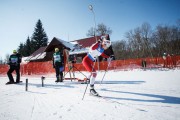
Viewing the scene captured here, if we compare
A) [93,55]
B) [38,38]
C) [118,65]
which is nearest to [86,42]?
[118,65]

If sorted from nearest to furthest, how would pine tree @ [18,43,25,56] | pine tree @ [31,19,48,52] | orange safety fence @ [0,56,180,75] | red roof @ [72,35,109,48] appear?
orange safety fence @ [0,56,180,75] → red roof @ [72,35,109,48] → pine tree @ [31,19,48,52] → pine tree @ [18,43,25,56]

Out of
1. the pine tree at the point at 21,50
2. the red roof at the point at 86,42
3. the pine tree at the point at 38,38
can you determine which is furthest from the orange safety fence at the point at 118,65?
the pine tree at the point at 21,50

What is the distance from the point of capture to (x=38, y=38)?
199 ft

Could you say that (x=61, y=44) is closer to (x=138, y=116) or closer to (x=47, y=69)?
(x=47, y=69)

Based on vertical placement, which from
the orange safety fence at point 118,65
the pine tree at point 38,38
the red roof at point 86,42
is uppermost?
the pine tree at point 38,38

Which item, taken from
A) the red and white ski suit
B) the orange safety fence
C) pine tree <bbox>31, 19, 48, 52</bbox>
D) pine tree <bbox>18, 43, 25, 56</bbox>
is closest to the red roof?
the orange safety fence

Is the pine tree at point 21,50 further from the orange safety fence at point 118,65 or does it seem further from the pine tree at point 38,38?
the orange safety fence at point 118,65

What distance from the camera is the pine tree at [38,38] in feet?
198

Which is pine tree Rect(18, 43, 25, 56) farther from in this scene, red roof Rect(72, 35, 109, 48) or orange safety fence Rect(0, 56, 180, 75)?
orange safety fence Rect(0, 56, 180, 75)

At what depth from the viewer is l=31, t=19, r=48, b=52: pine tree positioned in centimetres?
6028

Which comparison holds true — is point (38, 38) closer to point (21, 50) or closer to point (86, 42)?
point (21, 50)

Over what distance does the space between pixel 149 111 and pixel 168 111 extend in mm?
390

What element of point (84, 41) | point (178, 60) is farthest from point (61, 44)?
point (178, 60)

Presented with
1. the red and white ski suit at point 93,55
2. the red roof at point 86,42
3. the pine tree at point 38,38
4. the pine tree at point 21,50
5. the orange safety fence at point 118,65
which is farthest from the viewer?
the pine tree at point 21,50
